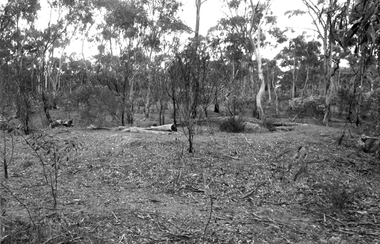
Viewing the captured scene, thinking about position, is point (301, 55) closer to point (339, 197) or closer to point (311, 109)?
point (311, 109)

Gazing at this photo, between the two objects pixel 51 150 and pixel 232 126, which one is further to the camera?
pixel 232 126

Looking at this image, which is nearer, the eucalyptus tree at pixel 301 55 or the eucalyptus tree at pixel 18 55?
the eucalyptus tree at pixel 18 55

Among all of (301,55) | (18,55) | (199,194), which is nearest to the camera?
(199,194)

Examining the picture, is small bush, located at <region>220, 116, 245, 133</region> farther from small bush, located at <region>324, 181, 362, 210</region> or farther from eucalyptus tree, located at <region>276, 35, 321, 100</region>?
eucalyptus tree, located at <region>276, 35, 321, 100</region>

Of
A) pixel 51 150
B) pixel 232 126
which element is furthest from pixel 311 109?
pixel 51 150

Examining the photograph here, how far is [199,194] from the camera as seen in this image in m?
4.86

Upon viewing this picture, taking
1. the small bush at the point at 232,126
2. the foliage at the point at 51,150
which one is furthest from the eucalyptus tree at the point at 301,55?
the foliage at the point at 51,150

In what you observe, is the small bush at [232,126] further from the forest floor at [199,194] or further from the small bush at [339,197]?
the small bush at [339,197]

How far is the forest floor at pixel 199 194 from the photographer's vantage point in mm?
3369

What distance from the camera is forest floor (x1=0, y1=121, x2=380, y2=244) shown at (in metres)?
3.37

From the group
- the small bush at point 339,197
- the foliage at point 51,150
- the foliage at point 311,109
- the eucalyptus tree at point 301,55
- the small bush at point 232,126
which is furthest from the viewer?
the eucalyptus tree at point 301,55

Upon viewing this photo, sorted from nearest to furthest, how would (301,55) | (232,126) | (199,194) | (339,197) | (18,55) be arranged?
(339,197)
(199,194)
(232,126)
(18,55)
(301,55)

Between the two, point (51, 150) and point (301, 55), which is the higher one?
point (301, 55)

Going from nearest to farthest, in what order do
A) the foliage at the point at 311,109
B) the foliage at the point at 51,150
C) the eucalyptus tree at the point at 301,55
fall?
the foliage at the point at 51,150 → the foliage at the point at 311,109 → the eucalyptus tree at the point at 301,55
